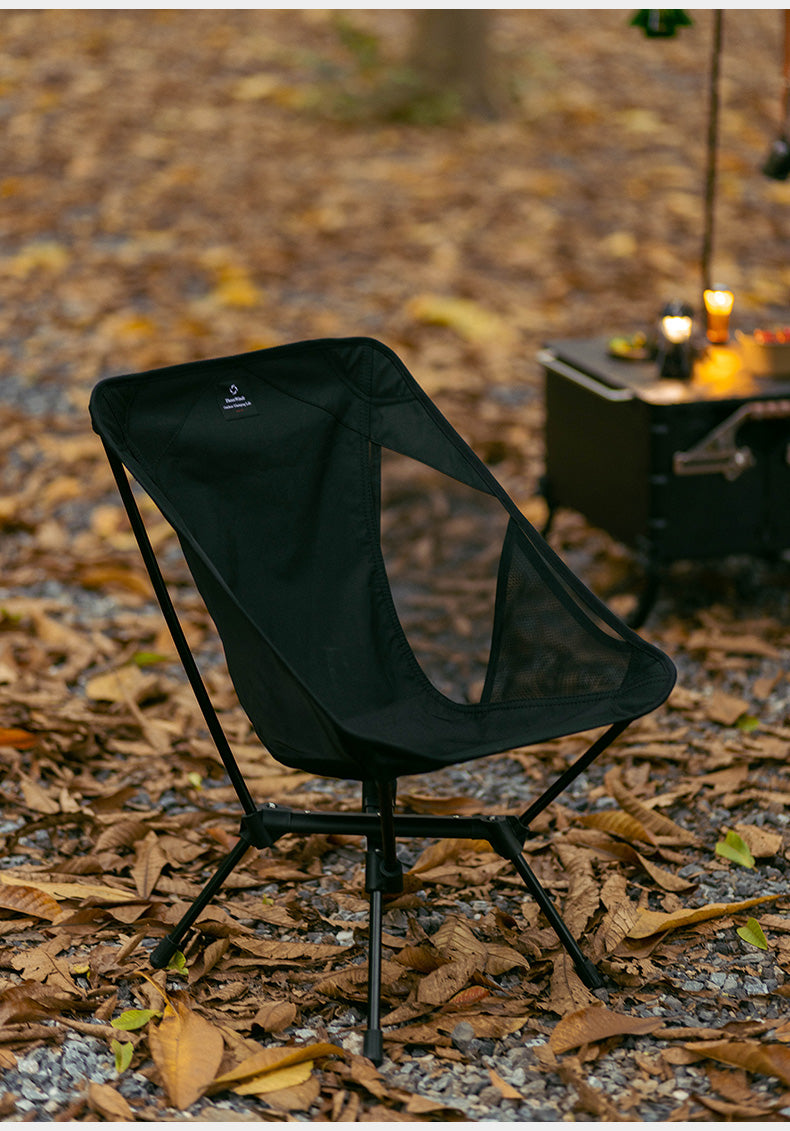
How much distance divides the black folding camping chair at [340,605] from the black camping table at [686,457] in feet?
3.86

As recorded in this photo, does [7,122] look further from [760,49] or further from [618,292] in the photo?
[760,49]

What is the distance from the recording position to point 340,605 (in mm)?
2721

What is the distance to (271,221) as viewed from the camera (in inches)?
264

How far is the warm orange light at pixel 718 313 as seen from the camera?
13.4ft

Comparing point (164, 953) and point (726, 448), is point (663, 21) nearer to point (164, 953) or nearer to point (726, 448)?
point (726, 448)

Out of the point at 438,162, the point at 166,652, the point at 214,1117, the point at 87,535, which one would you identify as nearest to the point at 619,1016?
the point at 214,1117


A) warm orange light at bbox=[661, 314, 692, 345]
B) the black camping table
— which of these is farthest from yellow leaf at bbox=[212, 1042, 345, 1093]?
warm orange light at bbox=[661, 314, 692, 345]

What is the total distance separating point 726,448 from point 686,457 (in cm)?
12

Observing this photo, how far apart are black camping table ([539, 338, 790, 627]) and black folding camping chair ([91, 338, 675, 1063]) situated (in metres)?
1.18

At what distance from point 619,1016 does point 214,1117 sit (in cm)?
68

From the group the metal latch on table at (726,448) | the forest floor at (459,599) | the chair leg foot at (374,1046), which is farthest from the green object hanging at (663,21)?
the chair leg foot at (374,1046)

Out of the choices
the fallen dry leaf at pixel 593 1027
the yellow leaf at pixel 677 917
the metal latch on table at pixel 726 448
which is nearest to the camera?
the fallen dry leaf at pixel 593 1027

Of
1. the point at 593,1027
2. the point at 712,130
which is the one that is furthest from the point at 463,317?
the point at 593,1027

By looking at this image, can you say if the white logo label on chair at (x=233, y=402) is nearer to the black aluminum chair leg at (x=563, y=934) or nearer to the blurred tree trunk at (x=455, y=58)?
the black aluminum chair leg at (x=563, y=934)
